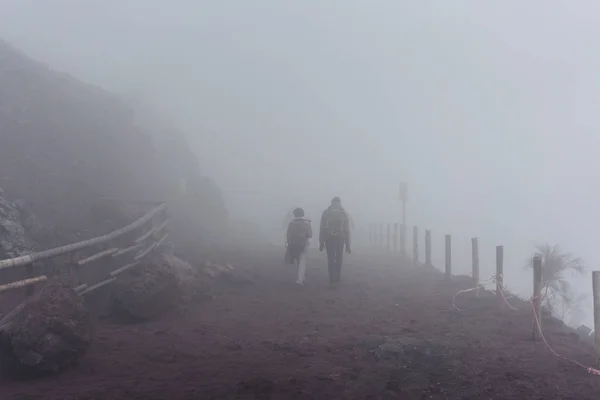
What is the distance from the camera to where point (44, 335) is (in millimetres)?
6195

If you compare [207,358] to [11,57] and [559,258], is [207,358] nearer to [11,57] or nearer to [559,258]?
[559,258]

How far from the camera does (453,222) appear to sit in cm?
9900

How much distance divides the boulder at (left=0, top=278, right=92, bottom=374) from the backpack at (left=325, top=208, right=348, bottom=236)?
7.97 metres

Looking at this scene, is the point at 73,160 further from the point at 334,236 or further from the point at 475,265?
the point at 475,265

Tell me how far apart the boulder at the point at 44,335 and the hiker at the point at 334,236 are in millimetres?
7915

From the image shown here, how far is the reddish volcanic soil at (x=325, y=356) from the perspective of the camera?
570 cm

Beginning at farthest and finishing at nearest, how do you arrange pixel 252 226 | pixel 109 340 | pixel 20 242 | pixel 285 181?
pixel 285 181, pixel 252 226, pixel 20 242, pixel 109 340

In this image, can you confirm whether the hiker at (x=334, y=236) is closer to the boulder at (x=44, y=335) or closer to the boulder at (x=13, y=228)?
the boulder at (x=13, y=228)

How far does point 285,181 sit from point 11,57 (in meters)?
76.9

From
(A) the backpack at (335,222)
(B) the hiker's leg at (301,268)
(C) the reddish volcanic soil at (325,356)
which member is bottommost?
(C) the reddish volcanic soil at (325,356)

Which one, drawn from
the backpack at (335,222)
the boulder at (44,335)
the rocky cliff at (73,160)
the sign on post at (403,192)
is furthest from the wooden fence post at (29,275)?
the sign on post at (403,192)

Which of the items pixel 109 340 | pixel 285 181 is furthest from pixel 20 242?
pixel 285 181

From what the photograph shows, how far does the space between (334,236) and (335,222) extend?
1.23ft

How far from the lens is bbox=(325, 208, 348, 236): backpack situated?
1396 cm
